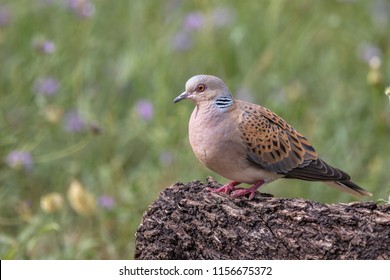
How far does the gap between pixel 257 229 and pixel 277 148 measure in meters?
0.93

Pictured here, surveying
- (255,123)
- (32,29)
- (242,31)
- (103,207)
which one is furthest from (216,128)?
(32,29)

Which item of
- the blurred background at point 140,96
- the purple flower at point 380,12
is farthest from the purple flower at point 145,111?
the purple flower at point 380,12

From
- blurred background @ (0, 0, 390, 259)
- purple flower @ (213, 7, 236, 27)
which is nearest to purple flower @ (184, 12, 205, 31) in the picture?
blurred background @ (0, 0, 390, 259)

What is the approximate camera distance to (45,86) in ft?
20.3

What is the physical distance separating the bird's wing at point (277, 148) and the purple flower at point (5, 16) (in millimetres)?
3202

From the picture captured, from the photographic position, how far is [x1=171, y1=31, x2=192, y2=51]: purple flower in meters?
7.43

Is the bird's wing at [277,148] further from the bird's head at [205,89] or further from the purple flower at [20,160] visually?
the purple flower at [20,160]

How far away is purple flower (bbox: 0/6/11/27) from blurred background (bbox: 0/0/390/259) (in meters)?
0.02

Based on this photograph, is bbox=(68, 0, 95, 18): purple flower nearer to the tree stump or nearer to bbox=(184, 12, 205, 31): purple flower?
bbox=(184, 12, 205, 31): purple flower

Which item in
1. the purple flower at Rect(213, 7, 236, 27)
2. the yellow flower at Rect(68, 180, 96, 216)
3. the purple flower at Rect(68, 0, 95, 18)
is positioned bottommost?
the yellow flower at Rect(68, 180, 96, 216)

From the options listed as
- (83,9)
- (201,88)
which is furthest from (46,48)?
(201,88)

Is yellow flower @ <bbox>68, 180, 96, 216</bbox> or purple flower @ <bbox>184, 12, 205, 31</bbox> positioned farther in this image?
purple flower @ <bbox>184, 12, 205, 31</bbox>

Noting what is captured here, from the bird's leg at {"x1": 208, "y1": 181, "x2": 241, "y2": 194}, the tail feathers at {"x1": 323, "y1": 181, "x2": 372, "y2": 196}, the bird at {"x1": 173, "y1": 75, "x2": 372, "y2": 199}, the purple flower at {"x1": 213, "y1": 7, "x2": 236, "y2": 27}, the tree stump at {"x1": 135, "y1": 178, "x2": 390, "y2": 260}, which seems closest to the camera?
the tree stump at {"x1": 135, "y1": 178, "x2": 390, "y2": 260}

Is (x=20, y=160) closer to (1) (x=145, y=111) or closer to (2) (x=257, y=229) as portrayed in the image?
(1) (x=145, y=111)
